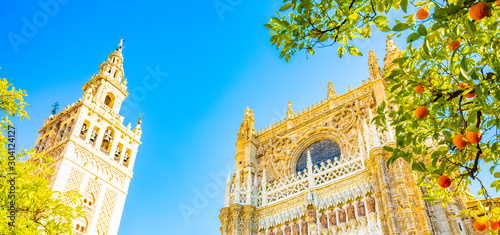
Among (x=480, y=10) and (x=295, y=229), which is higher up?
(x=295, y=229)

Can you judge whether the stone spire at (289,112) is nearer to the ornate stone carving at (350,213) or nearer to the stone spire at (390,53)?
the stone spire at (390,53)

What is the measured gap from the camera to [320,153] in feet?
65.2

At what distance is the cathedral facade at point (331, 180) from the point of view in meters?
13.4

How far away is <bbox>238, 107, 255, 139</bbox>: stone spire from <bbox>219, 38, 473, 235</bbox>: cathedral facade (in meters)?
0.06

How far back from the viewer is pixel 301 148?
2061 centimetres

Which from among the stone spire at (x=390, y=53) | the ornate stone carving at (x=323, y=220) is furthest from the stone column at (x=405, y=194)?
the stone spire at (x=390, y=53)

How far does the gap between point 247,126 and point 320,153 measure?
5080mm

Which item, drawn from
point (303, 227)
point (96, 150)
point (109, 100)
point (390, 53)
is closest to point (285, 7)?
point (303, 227)

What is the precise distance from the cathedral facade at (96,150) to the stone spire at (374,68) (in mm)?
22749

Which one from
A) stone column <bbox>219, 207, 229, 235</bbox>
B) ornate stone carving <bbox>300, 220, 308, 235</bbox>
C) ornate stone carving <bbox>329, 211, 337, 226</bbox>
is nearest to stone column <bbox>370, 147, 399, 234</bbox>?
ornate stone carving <bbox>329, 211, 337, 226</bbox>

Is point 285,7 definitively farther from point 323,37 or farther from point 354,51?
point 354,51

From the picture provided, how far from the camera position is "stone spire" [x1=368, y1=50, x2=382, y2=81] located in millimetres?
19312

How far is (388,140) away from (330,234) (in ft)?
14.2

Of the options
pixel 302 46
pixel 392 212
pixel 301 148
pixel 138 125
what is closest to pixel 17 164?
pixel 302 46
